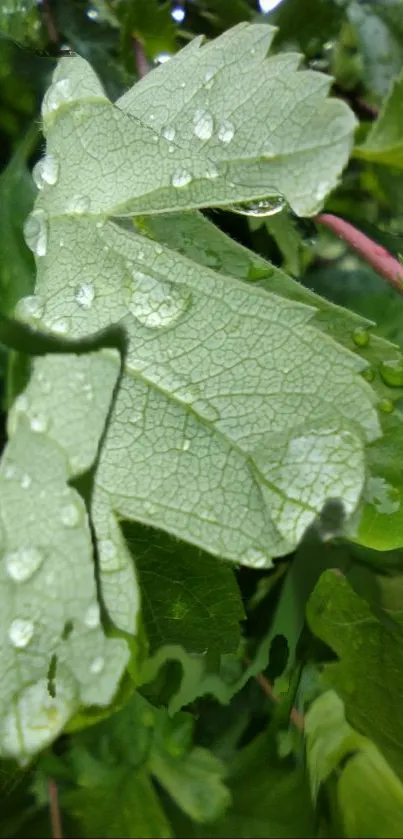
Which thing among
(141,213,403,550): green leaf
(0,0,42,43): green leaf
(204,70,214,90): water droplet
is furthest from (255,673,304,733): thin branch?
(0,0,42,43): green leaf

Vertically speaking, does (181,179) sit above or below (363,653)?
above

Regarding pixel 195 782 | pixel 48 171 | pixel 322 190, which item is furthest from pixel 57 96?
pixel 195 782

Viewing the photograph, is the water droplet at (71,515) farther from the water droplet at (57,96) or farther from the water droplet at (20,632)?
the water droplet at (57,96)

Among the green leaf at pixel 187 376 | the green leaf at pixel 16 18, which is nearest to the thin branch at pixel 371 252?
the green leaf at pixel 187 376

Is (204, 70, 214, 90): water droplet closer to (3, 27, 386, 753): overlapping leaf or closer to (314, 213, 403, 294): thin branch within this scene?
(3, 27, 386, 753): overlapping leaf

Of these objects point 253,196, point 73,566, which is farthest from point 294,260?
point 73,566

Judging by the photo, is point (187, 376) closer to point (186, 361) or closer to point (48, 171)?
point (186, 361)

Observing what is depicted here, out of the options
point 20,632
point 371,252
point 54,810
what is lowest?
point 54,810
